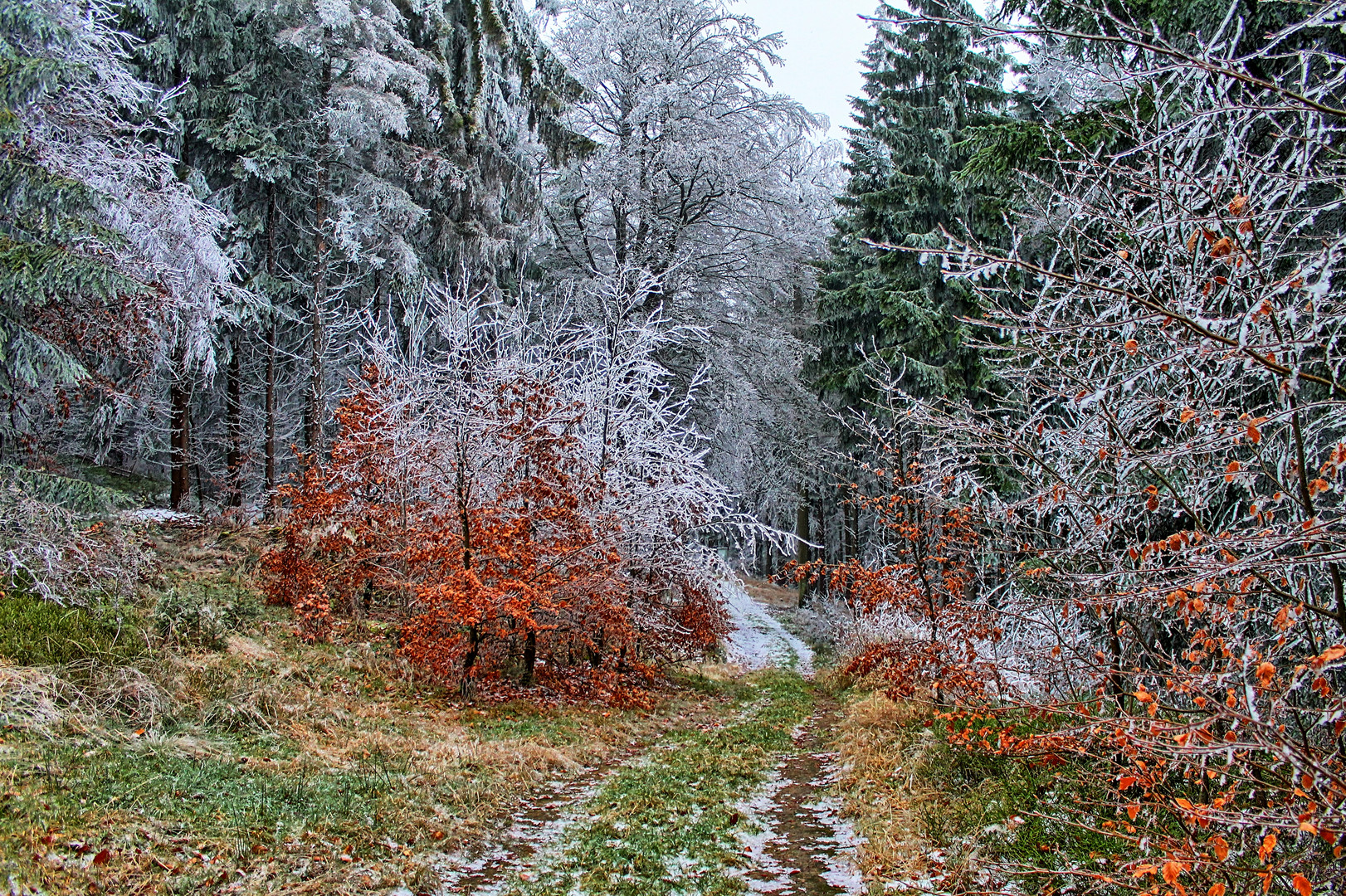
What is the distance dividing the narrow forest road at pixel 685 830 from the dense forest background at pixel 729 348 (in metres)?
1.44

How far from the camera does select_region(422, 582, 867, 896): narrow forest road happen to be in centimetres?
525

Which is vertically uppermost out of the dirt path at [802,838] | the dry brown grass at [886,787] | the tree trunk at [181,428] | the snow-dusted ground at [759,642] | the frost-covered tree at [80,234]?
the frost-covered tree at [80,234]

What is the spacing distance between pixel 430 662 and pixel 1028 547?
7.15 meters

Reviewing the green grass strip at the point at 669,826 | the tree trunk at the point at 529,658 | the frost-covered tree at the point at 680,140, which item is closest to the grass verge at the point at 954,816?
the green grass strip at the point at 669,826

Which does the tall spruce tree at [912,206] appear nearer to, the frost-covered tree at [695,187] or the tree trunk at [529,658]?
the frost-covered tree at [695,187]

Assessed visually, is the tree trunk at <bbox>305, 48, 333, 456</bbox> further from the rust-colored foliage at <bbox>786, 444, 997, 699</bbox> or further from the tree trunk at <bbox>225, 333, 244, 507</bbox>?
the rust-colored foliage at <bbox>786, 444, 997, 699</bbox>

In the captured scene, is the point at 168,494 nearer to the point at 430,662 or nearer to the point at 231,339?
the point at 231,339

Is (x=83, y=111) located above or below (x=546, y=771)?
above

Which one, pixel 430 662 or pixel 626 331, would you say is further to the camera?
pixel 626 331

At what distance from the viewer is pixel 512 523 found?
10.1 metres

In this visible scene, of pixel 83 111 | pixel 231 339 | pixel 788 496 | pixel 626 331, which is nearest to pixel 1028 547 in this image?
pixel 626 331

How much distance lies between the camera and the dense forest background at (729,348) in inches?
126

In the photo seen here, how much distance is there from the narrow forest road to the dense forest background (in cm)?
144

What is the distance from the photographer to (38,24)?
8.81 m
